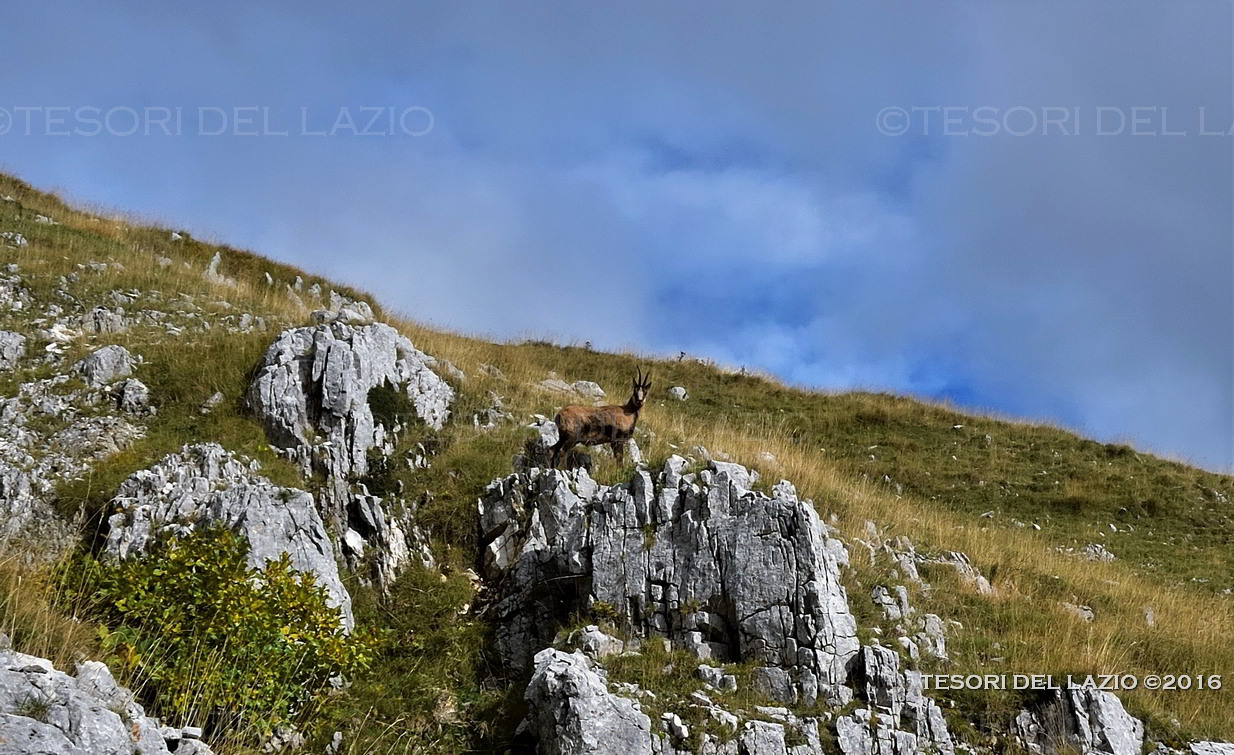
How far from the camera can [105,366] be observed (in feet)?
49.3

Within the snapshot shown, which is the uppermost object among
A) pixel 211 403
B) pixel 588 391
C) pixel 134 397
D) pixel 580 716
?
pixel 588 391

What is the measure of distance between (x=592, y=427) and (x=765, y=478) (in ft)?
11.6

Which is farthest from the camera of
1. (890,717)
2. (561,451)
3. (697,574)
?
(561,451)

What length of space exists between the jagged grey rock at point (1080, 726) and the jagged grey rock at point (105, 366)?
50.9ft

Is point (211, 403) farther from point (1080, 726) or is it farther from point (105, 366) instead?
point (1080, 726)

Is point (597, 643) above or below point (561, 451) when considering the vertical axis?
below

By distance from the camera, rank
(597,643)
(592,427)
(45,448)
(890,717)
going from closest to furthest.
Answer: (890,717) → (597,643) → (45,448) → (592,427)

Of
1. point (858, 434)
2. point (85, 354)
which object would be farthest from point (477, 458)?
point (858, 434)

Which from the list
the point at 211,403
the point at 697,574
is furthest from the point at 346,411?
the point at 697,574

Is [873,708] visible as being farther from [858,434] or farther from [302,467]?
[858,434]

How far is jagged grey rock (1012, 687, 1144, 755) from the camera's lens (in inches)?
410

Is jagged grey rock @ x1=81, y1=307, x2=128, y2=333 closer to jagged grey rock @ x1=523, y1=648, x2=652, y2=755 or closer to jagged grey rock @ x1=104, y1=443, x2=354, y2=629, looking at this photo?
jagged grey rock @ x1=104, y1=443, x2=354, y2=629

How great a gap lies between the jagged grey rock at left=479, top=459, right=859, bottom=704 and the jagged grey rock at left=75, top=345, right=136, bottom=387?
25.5ft

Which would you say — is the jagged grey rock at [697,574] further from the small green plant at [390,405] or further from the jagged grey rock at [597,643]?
the small green plant at [390,405]
